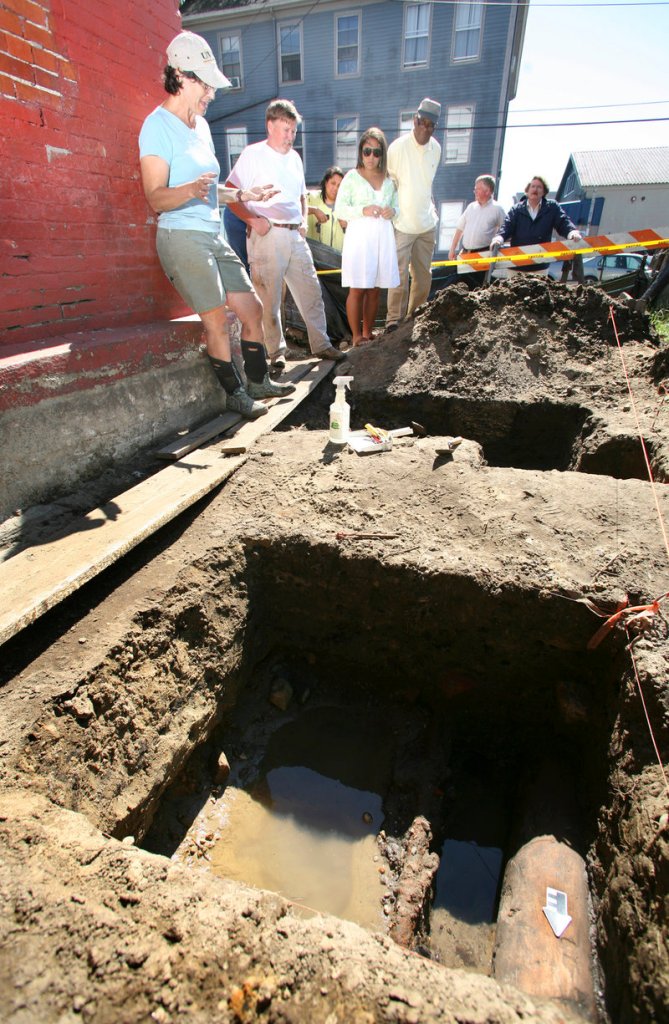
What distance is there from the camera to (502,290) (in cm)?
505

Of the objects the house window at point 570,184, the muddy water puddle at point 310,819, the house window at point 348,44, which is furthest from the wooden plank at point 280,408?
the house window at point 570,184

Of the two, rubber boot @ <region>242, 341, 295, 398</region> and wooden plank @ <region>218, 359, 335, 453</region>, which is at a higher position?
rubber boot @ <region>242, 341, 295, 398</region>

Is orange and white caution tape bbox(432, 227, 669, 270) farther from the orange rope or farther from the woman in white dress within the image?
the orange rope

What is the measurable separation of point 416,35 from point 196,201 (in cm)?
1524

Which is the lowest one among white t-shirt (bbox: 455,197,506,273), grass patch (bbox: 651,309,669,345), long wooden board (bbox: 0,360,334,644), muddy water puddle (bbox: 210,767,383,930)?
muddy water puddle (bbox: 210,767,383,930)

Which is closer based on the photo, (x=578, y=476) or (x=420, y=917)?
(x=420, y=917)

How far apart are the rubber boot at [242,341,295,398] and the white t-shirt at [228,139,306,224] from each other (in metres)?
1.13

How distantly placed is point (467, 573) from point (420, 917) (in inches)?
54.6

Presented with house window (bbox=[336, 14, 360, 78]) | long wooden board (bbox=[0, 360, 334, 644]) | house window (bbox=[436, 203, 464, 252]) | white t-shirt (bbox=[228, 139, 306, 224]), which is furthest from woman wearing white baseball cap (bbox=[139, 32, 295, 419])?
house window (bbox=[336, 14, 360, 78])

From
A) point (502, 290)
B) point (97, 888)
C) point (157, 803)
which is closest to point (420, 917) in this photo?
point (157, 803)

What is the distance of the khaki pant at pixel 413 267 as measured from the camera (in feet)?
18.1

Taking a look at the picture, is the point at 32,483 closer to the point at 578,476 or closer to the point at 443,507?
the point at 443,507

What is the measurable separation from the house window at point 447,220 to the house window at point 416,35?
3425 millimetres

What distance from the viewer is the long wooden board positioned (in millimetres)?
2008
